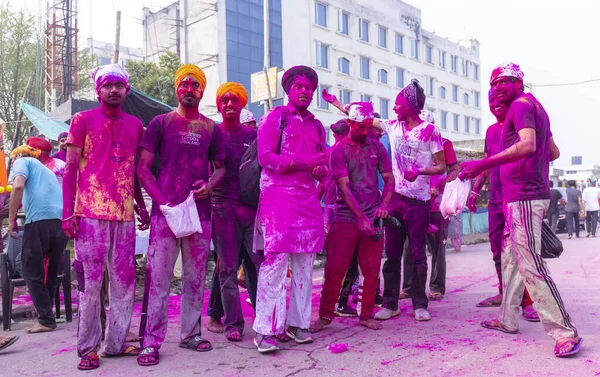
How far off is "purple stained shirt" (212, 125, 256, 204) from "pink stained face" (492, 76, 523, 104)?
2154mm

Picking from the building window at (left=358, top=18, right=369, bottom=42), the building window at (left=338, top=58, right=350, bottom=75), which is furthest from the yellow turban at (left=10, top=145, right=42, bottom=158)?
the building window at (left=358, top=18, right=369, bottom=42)

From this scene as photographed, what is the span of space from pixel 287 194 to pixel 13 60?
93.0ft

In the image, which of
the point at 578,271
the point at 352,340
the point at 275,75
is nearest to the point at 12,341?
the point at 352,340

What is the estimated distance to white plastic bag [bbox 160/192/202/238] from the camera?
3914 millimetres

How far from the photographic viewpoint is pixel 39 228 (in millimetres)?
5301

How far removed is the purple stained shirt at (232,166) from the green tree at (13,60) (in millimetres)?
26650

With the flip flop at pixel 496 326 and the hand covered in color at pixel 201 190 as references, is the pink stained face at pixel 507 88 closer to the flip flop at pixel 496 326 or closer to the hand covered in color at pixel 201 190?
the flip flop at pixel 496 326

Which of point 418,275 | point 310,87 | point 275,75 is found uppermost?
point 275,75

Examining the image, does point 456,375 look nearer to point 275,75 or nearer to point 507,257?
point 507,257

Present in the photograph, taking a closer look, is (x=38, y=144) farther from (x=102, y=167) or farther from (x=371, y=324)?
(x=371, y=324)

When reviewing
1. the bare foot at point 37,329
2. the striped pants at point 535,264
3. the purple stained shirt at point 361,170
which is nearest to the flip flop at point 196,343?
the purple stained shirt at point 361,170

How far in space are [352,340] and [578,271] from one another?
537 cm

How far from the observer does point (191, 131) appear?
4160mm

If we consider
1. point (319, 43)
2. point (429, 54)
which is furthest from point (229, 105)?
point (429, 54)
